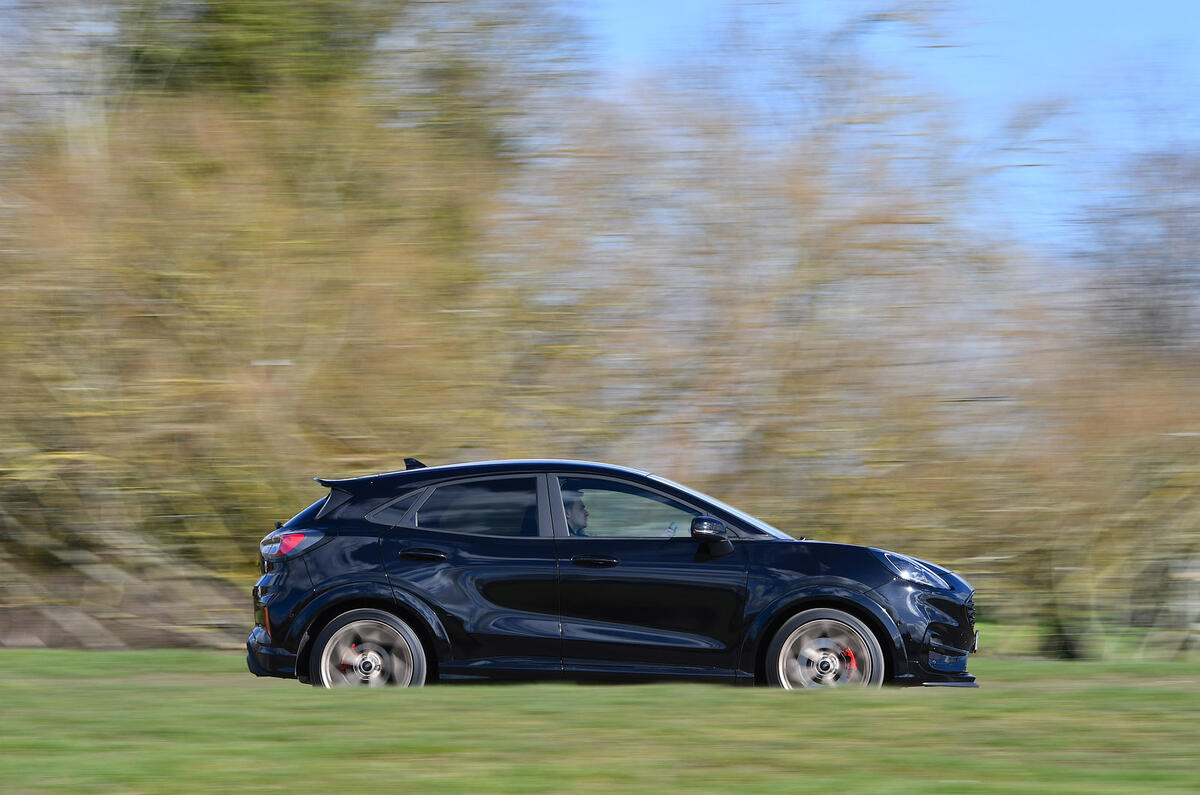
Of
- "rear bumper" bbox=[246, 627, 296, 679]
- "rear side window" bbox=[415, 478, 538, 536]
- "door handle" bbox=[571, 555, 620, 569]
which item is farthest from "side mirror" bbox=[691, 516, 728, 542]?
"rear bumper" bbox=[246, 627, 296, 679]

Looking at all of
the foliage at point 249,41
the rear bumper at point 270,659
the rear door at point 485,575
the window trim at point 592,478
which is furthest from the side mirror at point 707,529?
the foliage at point 249,41

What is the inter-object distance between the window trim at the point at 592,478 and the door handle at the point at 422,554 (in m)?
0.73

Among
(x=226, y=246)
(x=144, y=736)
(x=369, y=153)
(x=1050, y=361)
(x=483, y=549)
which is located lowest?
(x=144, y=736)

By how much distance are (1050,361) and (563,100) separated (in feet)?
19.2

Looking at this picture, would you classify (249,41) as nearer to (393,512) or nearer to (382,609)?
(393,512)

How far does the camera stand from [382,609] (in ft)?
27.5

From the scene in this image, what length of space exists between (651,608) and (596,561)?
1.45 feet

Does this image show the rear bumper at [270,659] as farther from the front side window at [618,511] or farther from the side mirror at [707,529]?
the side mirror at [707,529]

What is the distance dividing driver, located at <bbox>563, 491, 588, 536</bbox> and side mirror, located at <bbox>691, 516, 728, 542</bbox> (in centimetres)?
70

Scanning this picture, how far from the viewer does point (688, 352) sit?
14242 millimetres

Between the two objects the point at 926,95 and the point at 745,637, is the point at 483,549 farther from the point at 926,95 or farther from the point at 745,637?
the point at 926,95

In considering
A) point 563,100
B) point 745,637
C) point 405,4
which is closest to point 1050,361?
point 563,100

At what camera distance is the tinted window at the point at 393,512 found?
8531 millimetres

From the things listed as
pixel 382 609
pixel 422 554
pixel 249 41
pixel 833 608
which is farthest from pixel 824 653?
pixel 249 41
